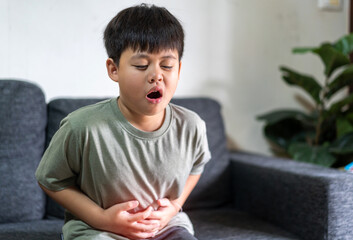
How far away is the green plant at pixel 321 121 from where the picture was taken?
1.60 metres

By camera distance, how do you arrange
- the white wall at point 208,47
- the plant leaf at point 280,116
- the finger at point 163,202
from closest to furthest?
the finger at point 163,202
the white wall at point 208,47
the plant leaf at point 280,116

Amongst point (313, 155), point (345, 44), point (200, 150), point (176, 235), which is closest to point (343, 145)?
point (313, 155)

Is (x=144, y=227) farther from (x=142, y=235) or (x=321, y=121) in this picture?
(x=321, y=121)

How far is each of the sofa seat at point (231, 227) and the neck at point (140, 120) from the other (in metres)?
0.42

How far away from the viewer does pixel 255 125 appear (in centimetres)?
193

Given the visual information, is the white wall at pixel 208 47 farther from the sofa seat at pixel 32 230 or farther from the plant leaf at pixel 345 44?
the sofa seat at pixel 32 230

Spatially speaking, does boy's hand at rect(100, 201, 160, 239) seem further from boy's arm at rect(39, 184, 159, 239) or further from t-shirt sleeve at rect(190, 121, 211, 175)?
t-shirt sleeve at rect(190, 121, 211, 175)

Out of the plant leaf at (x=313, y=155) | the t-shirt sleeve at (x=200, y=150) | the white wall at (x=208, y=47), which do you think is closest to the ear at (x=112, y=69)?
the t-shirt sleeve at (x=200, y=150)

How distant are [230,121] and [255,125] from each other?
14cm

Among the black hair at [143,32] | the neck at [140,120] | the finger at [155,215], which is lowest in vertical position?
the finger at [155,215]

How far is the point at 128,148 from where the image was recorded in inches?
36.2

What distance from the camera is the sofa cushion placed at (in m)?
1.25

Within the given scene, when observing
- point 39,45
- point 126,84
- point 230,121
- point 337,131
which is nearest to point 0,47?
point 39,45

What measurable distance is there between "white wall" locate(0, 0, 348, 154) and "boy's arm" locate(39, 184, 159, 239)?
2.35 ft
